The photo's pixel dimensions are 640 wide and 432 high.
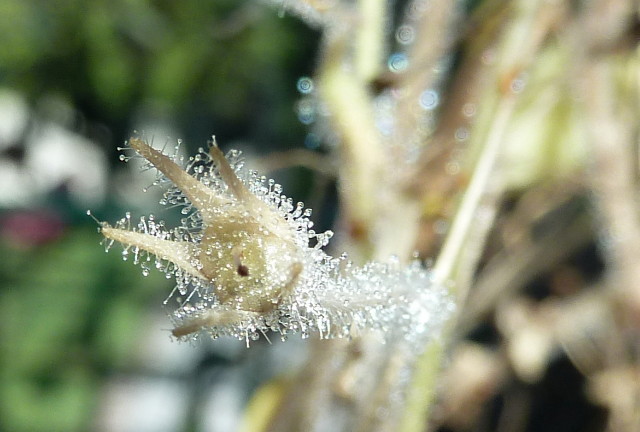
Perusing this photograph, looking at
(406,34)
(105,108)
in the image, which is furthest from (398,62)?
(105,108)

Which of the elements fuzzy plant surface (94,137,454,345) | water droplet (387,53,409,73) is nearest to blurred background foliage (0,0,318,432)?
water droplet (387,53,409,73)

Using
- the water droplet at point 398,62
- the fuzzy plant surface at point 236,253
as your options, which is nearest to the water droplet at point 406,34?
the water droplet at point 398,62

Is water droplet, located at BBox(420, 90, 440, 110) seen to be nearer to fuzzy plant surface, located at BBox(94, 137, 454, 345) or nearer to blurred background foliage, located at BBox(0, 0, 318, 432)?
fuzzy plant surface, located at BBox(94, 137, 454, 345)

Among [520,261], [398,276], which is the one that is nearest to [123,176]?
[520,261]

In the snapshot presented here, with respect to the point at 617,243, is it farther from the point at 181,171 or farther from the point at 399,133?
the point at 181,171

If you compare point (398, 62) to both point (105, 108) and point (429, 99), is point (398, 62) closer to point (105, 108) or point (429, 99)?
point (429, 99)

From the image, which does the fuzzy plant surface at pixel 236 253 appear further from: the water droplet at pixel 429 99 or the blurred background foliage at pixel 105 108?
the blurred background foliage at pixel 105 108
